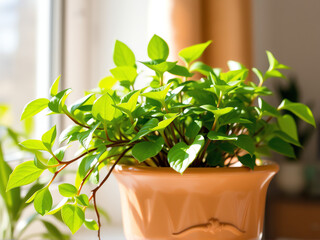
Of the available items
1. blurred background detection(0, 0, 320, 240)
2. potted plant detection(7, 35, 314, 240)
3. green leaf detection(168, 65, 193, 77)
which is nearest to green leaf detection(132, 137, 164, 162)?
potted plant detection(7, 35, 314, 240)

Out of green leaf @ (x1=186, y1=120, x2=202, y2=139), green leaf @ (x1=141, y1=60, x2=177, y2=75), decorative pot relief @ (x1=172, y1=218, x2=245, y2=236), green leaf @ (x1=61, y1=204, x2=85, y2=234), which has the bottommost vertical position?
decorative pot relief @ (x1=172, y1=218, x2=245, y2=236)

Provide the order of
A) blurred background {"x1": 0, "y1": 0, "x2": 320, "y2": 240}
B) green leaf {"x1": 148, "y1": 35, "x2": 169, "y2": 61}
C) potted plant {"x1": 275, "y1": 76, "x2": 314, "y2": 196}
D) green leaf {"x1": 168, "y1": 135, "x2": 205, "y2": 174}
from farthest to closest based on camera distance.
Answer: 1. potted plant {"x1": 275, "y1": 76, "x2": 314, "y2": 196}
2. blurred background {"x1": 0, "y1": 0, "x2": 320, "y2": 240}
3. green leaf {"x1": 148, "y1": 35, "x2": 169, "y2": 61}
4. green leaf {"x1": 168, "y1": 135, "x2": 205, "y2": 174}

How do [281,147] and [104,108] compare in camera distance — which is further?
[281,147]

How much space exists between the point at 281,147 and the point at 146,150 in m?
0.22

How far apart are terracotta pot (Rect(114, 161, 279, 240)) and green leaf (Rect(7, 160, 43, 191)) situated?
Answer: 0.10 meters

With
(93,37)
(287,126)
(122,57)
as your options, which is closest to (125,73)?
(122,57)

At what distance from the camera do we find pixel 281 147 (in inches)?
21.3

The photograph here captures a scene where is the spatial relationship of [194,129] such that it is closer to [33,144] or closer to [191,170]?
[191,170]

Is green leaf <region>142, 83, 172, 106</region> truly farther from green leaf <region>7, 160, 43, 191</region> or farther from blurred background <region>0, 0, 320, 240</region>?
blurred background <region>0, 0, 320, 240</region>

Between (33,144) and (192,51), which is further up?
(192,51)

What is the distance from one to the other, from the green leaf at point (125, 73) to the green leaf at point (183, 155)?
0.12 meters

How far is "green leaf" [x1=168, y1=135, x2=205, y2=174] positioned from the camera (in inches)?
15.4

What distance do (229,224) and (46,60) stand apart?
0.86m

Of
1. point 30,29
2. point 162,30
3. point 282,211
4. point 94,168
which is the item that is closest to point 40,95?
point 30,29
